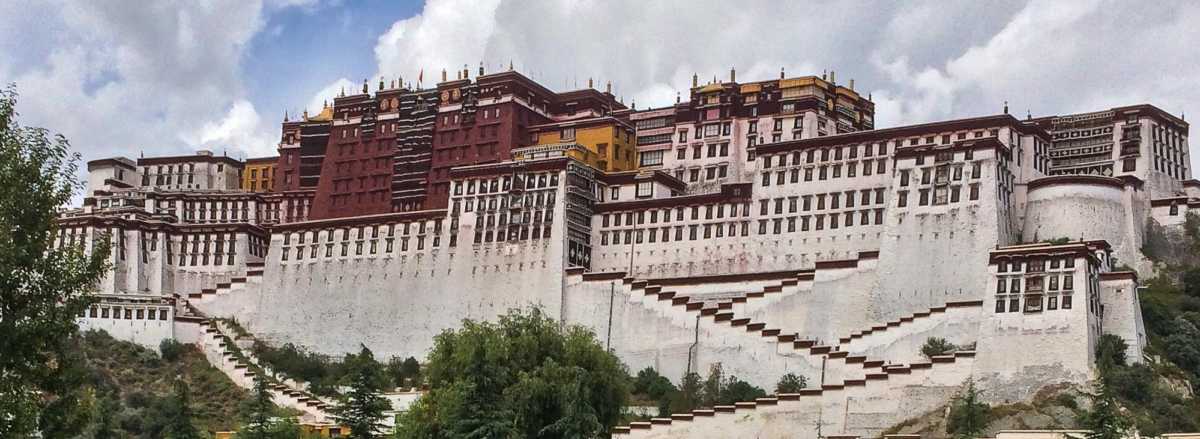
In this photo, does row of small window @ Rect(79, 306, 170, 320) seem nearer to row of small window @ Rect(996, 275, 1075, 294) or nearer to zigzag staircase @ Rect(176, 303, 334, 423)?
zigzag staircase @ Rect(176, 303, 334, 423)

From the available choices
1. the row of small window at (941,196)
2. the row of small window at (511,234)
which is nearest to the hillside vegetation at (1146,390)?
the row of small window at (941,196)

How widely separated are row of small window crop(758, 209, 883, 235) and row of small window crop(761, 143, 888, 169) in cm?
330

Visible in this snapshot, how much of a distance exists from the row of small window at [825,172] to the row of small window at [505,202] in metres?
10.6

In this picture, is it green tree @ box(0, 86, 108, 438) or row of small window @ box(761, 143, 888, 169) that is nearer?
green tree @ box(0, 86, 108, 438)

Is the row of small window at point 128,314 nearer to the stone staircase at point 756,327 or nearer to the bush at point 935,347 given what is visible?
the stone staircase at point 756,327

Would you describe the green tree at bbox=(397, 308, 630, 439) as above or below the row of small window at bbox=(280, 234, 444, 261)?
below

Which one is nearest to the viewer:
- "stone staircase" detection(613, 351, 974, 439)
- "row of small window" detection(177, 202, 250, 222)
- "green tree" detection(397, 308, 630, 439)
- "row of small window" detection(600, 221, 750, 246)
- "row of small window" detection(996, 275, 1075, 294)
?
"green tree" detection(397, 308, 630, 439)

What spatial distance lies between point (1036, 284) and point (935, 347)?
18.5 ft

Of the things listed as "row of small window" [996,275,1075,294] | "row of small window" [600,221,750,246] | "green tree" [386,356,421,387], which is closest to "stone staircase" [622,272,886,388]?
"row of small window" [600,221,750,246]

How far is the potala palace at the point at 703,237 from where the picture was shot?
2842 inches

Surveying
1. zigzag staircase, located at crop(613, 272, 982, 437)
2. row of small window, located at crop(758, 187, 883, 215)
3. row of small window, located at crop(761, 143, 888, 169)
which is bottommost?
zigzag staircase, located at crop(613, 272, 982, 437)

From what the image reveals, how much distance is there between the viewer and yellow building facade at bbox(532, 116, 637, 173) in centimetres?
10244

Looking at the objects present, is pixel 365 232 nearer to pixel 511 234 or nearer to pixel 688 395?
pixel 511 234

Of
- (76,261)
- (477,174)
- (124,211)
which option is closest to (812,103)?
(477,174)
